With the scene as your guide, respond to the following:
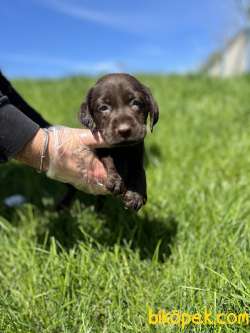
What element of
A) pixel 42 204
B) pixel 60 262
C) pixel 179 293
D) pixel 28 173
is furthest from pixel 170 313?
pixel 28 173

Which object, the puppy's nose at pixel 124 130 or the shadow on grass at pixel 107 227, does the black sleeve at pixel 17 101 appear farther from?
the puppy's nose at pixel 124 130

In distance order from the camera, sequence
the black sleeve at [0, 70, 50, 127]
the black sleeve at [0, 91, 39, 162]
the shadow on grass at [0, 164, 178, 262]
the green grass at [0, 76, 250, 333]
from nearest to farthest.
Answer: the green grass at [0, 76, 250, 333] → the black sleeve at [0, 91, 39, 162] → the shadow on grass at [0, 164, 178, 262] → the black sleeve at [0, 70, 50, 127]

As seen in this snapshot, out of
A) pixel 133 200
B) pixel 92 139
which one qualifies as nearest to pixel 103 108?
pixel 92 139

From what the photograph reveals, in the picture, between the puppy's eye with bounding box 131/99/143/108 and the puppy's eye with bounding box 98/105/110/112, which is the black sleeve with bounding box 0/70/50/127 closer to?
the puppy's eye with bounding box 98/105/110/112

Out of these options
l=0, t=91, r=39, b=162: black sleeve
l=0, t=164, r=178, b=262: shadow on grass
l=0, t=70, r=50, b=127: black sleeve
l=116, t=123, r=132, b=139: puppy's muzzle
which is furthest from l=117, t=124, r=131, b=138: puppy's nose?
l=0, t=70, r=50, b=127: black sleeve

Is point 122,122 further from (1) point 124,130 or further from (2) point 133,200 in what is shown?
(2) point 133,200

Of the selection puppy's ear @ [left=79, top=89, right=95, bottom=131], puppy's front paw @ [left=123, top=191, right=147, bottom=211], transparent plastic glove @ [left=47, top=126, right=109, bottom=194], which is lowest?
puppy's front paw @ [left=123, top=191, right=147, bottom=211]
